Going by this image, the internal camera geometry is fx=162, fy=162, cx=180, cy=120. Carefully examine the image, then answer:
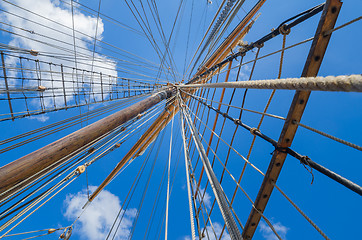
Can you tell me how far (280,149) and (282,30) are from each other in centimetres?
169

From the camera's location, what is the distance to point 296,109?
1.52 m

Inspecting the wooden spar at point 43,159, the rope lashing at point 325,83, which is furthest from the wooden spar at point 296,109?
the wooden spar at point 43,159

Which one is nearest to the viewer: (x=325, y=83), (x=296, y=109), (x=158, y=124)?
(x=325, y=83)

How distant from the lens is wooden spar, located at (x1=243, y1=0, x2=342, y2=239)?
1397mm

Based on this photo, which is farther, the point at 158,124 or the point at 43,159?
the point at 158,124

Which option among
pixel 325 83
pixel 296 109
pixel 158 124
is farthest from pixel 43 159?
pixel 158 124

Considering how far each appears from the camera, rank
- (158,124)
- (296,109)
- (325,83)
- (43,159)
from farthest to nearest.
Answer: (158,124)
(43,159)
(296,109)
(325,83)

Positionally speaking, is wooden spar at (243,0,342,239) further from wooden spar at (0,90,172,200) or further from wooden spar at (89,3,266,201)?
wooden spar at (89,3,266,201)

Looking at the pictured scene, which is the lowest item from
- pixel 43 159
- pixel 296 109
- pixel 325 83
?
pixel 43 159

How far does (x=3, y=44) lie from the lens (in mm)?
4184

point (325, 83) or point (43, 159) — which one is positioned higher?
point (325, 83)

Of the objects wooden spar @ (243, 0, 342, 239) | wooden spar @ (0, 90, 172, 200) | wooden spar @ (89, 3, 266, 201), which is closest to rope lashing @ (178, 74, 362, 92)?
wooden spar @ (243, 0, 342, 239)

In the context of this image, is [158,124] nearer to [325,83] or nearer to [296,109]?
[296,109]

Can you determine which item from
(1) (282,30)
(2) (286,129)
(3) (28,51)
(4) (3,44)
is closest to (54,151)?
(2) (286,129)
